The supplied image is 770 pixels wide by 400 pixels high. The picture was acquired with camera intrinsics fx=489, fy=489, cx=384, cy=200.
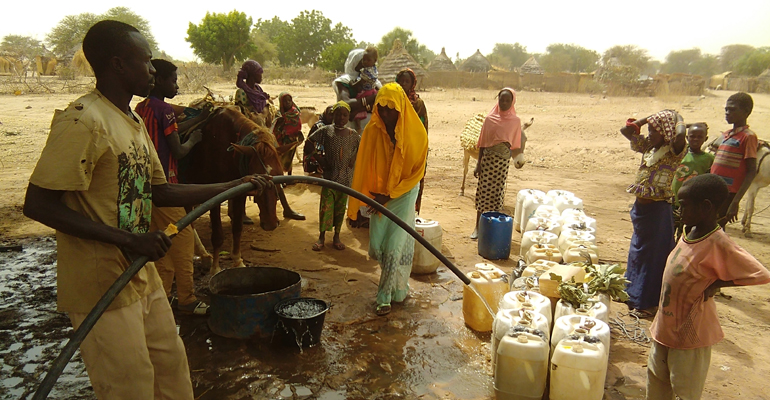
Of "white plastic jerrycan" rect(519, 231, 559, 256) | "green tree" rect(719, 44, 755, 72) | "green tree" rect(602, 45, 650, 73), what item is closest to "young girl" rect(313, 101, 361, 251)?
"white plastic jerrycan" rect(519, 231, 559, 256)

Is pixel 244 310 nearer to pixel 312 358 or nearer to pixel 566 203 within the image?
pixel 312 358

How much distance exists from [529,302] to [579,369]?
0.74m

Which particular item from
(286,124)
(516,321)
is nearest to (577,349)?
(516,321)

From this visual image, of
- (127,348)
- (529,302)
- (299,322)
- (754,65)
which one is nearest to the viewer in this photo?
(127,348)

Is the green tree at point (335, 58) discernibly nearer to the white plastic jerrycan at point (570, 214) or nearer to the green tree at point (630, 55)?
the green tree at point (630, 55)

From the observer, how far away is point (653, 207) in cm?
452

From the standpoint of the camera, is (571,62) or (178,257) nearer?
(178,257)

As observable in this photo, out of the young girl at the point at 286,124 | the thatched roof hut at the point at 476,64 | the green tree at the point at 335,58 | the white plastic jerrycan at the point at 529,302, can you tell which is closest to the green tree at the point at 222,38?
the green tree at the point at 335,58

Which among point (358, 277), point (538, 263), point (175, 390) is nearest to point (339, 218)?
point (358, 277)

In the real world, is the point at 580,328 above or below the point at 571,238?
below

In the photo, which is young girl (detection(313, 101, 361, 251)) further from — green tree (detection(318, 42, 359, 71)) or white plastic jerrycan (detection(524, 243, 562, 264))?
green tree (detection(318, 42, 359, 71))

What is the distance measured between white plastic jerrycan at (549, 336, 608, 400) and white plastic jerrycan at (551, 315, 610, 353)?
92 millimetres

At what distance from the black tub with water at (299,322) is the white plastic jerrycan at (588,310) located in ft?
5.96

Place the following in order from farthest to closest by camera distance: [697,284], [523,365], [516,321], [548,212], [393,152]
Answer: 1. [548,212]
2. [393,152]
3. [516,321]
4. [523,365]
5. [697,284]
